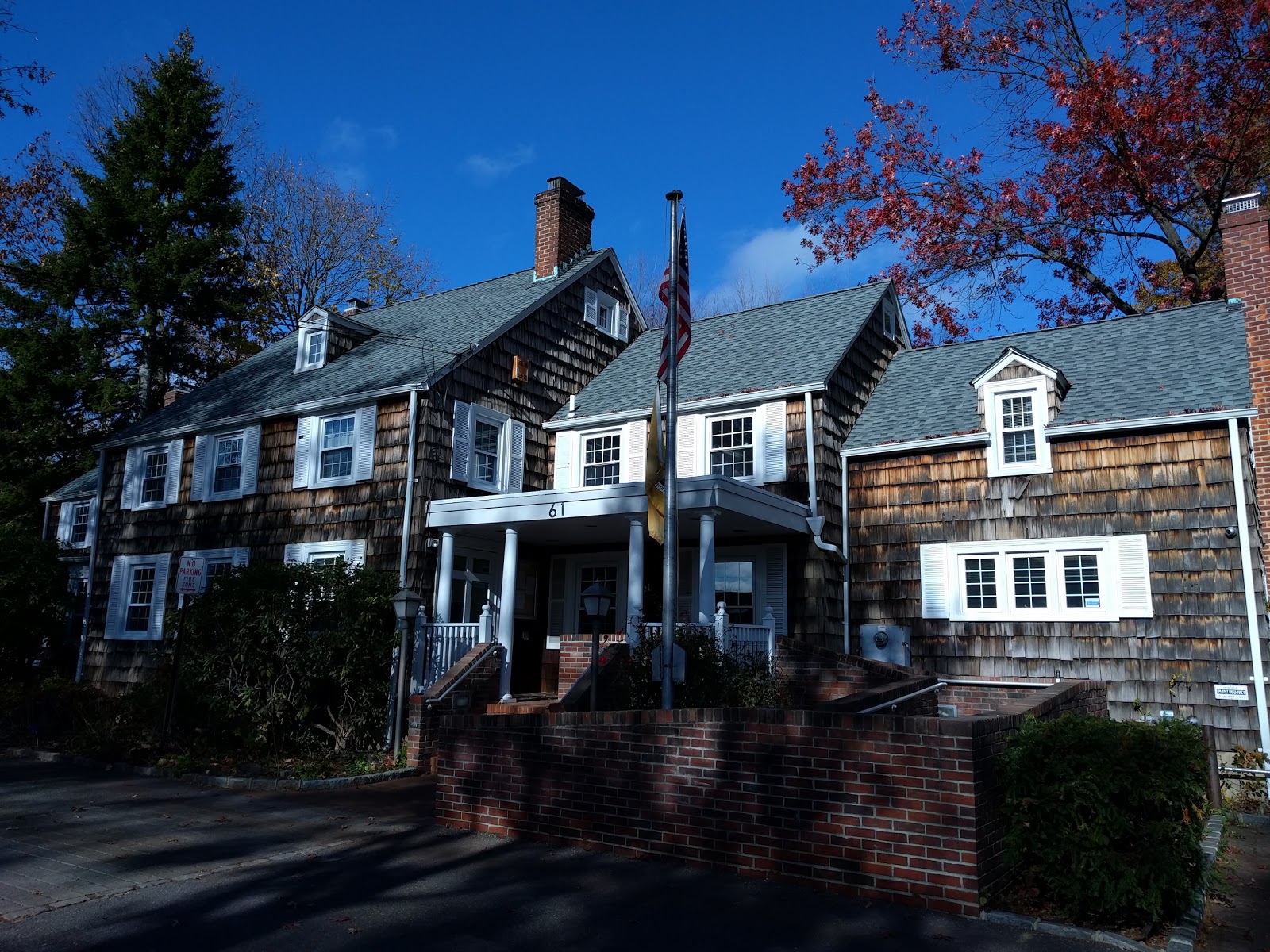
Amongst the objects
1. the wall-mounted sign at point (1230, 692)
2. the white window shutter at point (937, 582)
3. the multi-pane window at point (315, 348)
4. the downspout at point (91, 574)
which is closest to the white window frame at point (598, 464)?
the white window shutter at point (937, 582)

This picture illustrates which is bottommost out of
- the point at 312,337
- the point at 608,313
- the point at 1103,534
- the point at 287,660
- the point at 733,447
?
the point at 287,660

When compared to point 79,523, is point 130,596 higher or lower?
lower

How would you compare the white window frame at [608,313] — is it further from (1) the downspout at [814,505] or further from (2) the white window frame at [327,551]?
(2) the white window frame at [327,551]

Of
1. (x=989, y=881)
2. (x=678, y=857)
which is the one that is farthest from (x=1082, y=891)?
(x=678, y=857)

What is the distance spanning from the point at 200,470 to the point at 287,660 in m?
8.43

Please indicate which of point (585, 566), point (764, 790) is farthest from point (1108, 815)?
point (585, 566)

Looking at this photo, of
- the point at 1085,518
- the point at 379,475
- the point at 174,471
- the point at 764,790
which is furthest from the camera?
the point at 174,471

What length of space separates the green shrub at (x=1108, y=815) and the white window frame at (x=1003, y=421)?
836 cm

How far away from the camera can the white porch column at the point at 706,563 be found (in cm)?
1332

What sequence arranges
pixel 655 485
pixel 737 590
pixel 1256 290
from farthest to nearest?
pixel 737 590, pixel 1256 290, pixel 655 485

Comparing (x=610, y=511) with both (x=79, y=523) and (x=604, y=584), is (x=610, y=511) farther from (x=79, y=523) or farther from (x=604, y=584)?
(x=79, y=523)

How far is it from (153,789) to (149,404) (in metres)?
20.7

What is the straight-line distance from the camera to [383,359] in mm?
18625

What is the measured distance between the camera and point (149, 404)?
94.0ft
